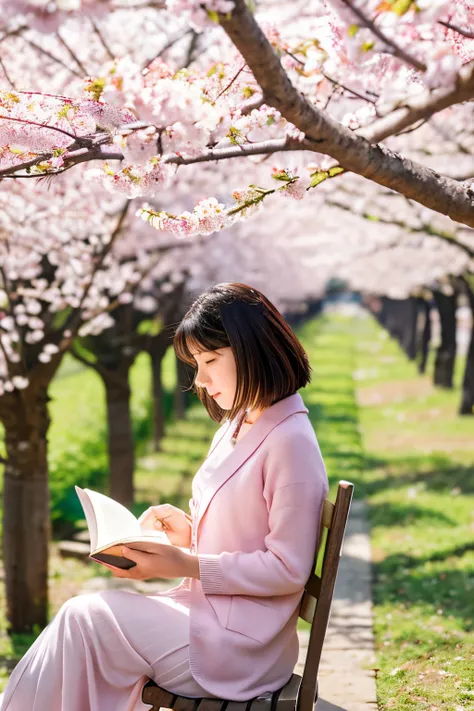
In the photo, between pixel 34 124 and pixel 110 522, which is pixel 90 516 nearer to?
pixel 110 522

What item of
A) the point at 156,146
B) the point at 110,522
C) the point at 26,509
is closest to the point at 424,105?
the point at 156,146

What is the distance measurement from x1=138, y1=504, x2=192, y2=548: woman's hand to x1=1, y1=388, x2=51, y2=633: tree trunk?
282cm

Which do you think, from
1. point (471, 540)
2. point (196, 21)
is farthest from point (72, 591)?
point (196, 21)

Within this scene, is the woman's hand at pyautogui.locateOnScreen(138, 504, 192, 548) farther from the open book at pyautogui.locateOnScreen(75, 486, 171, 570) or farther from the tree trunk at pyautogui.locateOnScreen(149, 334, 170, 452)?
the tree trunk at pyautogui.locateOnScreen(149, 334, 170, 452)

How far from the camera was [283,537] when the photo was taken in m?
2.49

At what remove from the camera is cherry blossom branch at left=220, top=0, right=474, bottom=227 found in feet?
6.48

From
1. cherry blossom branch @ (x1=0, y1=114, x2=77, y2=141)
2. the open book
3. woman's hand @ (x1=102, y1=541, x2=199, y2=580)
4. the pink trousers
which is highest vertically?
cherry blossom branch @ (x1=0, y1=114, x2=77, y2=141)

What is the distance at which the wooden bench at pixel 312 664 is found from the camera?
243cm

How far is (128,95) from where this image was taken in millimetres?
2340

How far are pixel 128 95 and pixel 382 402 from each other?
16344mm

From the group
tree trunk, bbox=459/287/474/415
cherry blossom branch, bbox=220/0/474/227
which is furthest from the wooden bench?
tree trunk, bbox=459/287/474/415

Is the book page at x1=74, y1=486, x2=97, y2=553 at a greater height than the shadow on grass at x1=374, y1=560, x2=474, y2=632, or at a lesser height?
greater

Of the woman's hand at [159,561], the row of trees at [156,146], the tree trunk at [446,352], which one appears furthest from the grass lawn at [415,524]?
the row of trees at [156,146]

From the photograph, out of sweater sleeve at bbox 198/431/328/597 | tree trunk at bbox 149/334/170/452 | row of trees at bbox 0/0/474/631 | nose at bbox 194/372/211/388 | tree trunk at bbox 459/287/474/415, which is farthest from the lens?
tree trunk at bbox 459/287/474/415
